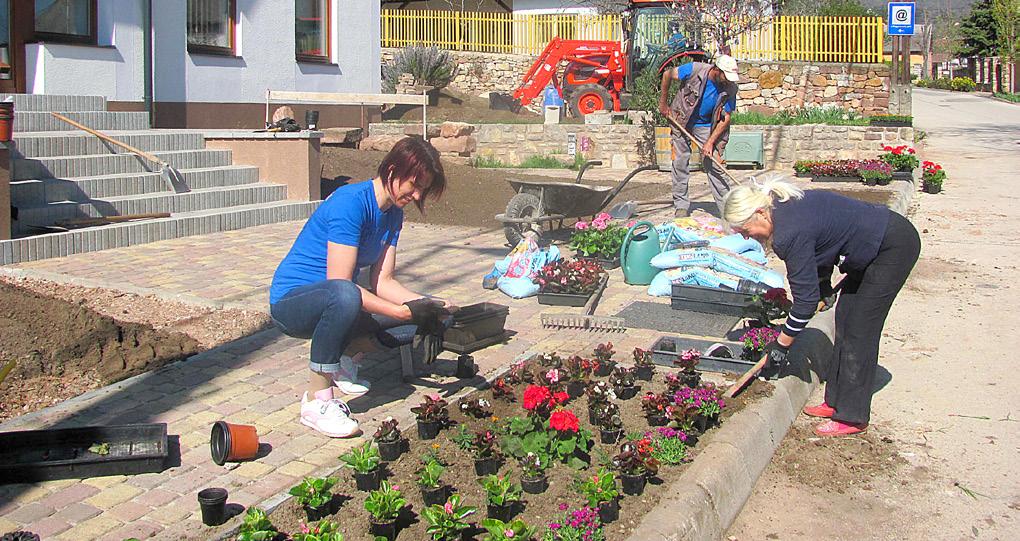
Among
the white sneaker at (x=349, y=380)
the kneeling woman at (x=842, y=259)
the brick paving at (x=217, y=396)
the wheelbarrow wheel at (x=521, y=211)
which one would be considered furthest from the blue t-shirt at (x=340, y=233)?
the wheelbarrow wheel at (x=521, y=211)

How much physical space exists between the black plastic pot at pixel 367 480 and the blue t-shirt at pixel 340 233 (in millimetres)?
1151

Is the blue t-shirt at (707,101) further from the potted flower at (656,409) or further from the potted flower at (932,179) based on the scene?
the potted flower at (932,179)

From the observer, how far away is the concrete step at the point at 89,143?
10344mm

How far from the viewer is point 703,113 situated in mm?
10734

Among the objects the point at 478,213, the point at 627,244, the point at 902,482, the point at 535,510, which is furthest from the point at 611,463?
the point at 478,213

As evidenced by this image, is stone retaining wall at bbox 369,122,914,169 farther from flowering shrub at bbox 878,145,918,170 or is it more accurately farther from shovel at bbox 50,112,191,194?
shovel at bbox 50,112,191,194

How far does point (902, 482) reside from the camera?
4711mm

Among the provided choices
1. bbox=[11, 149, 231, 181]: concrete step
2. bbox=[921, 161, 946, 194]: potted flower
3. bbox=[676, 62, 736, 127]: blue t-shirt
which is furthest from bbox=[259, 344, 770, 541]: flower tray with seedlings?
bbox=[921, 161, 946, 194]: potted flower

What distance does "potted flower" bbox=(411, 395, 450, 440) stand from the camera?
15.0 feet

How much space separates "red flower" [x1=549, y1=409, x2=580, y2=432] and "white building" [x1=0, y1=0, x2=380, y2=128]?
998 centimetres

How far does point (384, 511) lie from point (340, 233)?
154cm

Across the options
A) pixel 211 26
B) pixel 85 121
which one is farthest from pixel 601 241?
pixel 211 26

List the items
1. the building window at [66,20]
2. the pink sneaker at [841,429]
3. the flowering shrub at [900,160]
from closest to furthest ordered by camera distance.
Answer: the pink sneaker at [841,429] < the building window at [66,20] < the flowering shrub at [900,160]

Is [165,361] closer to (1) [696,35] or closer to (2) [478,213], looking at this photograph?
(2) [478,213]
